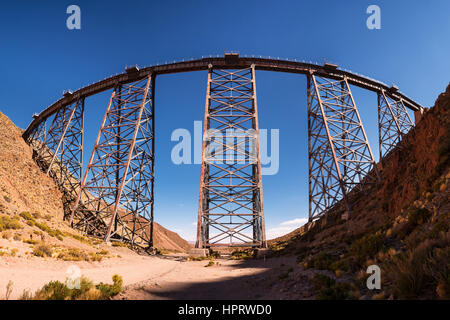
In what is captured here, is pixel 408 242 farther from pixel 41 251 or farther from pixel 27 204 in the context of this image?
pixel 27 204

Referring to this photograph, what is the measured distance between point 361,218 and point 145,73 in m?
20.3

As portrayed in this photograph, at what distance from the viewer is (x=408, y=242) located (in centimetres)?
402

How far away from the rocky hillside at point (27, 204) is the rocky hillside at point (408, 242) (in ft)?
31.2

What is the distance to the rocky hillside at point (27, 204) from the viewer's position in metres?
9.19

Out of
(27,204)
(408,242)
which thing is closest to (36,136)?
(27,204)

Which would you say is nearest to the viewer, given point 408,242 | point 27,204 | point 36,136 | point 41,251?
point 408,242

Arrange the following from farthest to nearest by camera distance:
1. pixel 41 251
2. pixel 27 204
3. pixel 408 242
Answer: pixel 27 204, pixel 41 251, pixel 408 242

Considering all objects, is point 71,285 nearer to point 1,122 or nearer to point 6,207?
point 6,207

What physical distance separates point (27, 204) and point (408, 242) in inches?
782

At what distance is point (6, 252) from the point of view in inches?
267

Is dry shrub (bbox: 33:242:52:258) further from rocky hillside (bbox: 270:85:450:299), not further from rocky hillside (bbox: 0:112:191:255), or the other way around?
rocky hillside (bbox: 270:85:450:299)

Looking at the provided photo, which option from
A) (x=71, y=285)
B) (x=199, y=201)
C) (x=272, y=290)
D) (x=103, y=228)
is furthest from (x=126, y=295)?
(x=103, y=228)

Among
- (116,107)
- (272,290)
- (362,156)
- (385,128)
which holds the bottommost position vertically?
(272,290)

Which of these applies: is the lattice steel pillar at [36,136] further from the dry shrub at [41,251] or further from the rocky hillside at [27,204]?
the dry shrub at [41,251]
